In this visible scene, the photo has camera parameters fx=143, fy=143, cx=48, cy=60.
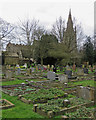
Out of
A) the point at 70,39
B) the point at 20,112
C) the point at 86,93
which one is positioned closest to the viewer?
the point at 20,112

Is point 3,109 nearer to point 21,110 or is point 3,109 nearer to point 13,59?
point 21,110

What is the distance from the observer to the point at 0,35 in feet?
77.0

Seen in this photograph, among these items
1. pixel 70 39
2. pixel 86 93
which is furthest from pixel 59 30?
pixel 86 93

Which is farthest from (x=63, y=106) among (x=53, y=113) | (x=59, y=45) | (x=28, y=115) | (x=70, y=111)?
(x=59, y=45)

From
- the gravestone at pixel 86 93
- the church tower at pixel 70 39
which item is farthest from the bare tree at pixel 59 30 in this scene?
the gravestone at pixel 86 93

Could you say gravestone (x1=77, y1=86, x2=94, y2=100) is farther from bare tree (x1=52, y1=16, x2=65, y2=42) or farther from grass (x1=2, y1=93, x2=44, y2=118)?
bare tree (x1=52, y1=16, x2=65, y2=42)

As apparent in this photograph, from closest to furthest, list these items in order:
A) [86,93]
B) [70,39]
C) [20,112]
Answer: [20,112]
[86,93]
[70,39]

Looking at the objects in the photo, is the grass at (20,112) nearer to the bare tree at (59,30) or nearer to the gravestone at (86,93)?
the gravestone at (86,93)

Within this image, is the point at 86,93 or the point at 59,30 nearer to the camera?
the point at 86,93

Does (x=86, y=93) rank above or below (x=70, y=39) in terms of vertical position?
below

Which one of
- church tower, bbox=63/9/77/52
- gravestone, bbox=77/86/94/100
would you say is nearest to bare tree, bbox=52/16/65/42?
church tower, bbox=63/9/77/52

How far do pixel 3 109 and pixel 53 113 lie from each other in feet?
7.02

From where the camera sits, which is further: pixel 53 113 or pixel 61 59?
pixel 61 59

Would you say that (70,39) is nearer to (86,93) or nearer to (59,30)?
(59,30)
